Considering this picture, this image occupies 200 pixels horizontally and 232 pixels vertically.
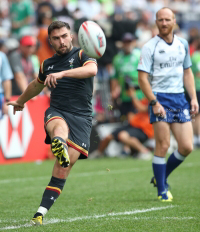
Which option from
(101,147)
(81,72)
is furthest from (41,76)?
(101,147)

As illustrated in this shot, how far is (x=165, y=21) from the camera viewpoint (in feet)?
22.0

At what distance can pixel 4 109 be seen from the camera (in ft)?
31.0

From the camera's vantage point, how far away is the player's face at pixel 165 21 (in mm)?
6684

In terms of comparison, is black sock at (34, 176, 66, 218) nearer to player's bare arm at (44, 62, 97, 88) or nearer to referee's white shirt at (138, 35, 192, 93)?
player's bare arm at (44, 62, 97, 88)

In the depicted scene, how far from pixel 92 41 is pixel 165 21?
1.68 meters

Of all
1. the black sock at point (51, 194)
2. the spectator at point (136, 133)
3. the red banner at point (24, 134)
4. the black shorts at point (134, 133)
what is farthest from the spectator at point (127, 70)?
the black sock at point (51, 194)

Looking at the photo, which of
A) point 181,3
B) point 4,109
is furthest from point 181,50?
point 181,3

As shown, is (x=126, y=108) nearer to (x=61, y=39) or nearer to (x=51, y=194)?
(x=61, y=39)

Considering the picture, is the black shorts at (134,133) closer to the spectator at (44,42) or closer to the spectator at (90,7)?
the spectator at (44,42)

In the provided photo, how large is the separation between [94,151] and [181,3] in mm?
11693

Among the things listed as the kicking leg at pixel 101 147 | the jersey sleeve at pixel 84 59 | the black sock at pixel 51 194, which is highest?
the jersey sleeve at pixel 84 59

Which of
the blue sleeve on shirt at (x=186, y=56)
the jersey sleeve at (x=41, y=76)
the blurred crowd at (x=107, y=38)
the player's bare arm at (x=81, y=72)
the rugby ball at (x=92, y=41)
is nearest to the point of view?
the player's bare arm at (x=81, y=72)

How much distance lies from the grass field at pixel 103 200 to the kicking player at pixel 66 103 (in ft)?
1.53

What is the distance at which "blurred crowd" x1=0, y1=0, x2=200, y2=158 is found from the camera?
12.2 meters
